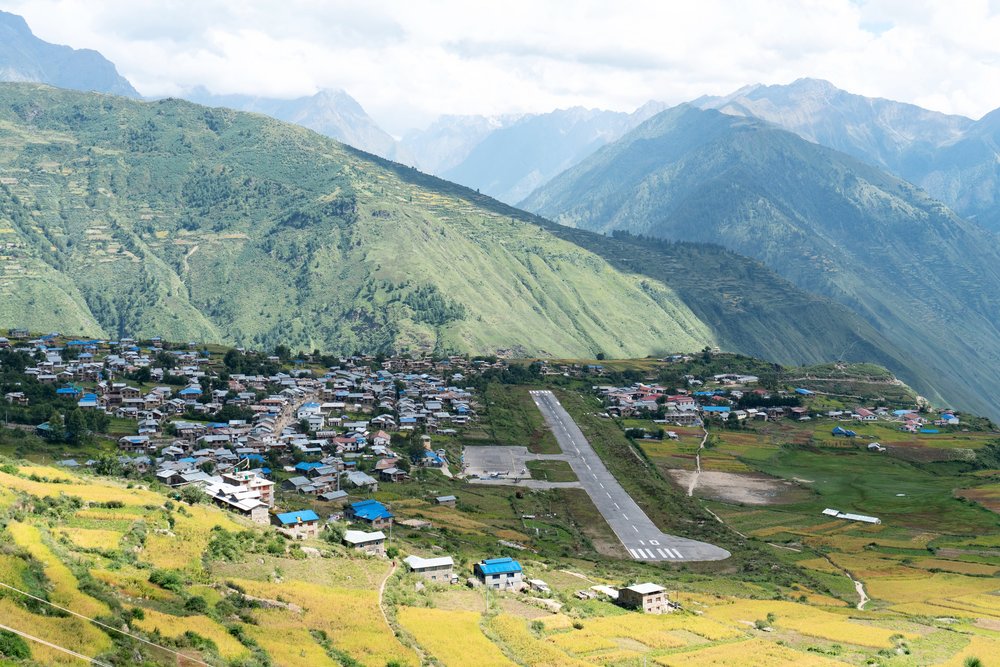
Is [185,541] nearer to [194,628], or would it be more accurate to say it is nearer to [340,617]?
[340,617]

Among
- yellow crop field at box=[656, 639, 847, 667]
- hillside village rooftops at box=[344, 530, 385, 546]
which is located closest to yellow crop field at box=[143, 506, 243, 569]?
A: hillside village rooftops at box=[344, 530, 385, 546]

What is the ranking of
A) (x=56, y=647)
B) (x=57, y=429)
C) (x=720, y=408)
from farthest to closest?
(x=720, y=408) < (x=57, y=429) < (x=56, y=647)

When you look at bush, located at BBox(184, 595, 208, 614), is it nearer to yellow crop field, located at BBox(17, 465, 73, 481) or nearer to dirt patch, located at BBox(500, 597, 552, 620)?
dirt patch, located at BBox(500, 597, 552, 620)

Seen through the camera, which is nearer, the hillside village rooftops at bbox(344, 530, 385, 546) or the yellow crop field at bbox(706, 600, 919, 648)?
the yellow crop field at bbox(706, 600, 919, 648)

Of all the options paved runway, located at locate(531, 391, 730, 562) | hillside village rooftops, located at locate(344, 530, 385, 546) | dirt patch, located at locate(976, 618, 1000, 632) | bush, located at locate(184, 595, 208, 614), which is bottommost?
paved runway, located at locate(531, 391, 730, 562)

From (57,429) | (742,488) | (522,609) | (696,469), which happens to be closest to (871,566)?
(742,488)

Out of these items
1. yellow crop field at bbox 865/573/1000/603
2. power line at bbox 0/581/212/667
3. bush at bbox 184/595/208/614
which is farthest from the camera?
yellow crop field at bbox 865/573/1000/603
